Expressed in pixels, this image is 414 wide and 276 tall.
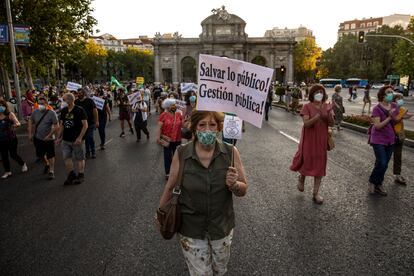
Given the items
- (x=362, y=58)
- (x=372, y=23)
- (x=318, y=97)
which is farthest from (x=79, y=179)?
(x=372, y=23)

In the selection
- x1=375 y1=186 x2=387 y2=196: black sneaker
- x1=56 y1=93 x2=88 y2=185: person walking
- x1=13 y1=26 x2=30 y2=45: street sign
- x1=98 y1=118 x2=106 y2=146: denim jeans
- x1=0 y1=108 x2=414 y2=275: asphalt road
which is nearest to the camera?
x1=0 y1=108 x2=414 y2=275: asphalt road

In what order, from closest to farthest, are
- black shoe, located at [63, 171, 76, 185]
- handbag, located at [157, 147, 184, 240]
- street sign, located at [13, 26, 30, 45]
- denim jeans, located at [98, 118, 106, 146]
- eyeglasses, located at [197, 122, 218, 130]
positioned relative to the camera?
handbag, located at [157, 147, 184, 240], eyeglasses, located at [197, 122, 218, 130], black shoe, located at [63, 171, 76, 185], denim jeans, located at [98, 118, 106, 146], street sign, located at [13, 26, 30, 45]

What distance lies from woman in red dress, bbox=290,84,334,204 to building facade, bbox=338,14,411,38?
131 m

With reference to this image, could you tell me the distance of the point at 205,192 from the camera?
2605 mm

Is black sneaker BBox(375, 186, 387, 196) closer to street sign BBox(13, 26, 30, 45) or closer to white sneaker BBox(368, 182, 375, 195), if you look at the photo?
white sneaker BBox(368, 182, 375, 195)

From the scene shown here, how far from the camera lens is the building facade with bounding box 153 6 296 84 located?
7381 cm

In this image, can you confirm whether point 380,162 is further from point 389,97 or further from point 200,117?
point 200,117

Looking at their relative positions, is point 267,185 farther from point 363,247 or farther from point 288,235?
point 363,247

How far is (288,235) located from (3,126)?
21.4ft

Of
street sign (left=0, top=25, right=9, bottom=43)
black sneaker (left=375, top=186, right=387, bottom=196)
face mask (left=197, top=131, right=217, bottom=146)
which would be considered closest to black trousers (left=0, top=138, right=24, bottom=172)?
face mask (left=197, top=131, right=217, bottom=146)

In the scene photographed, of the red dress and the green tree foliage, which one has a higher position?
the green tree foliage

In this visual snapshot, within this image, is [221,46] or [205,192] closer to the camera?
[205,192]

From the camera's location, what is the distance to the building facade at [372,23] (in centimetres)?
12144

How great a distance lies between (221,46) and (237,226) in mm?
72790
